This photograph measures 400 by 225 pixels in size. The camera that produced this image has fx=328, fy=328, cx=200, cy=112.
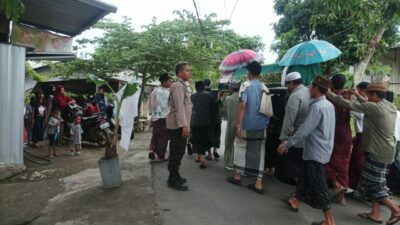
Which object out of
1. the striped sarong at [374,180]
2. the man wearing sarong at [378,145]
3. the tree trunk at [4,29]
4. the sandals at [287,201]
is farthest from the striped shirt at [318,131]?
the tree trunk at [4,29]

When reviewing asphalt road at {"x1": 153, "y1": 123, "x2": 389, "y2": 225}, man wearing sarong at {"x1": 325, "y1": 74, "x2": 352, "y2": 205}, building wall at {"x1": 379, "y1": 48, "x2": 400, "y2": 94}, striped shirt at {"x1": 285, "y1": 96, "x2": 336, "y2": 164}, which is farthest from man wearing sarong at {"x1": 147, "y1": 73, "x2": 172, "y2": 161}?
building wall at {"x1": 379, "y1": 48, "x2": 400, "y2": 94}

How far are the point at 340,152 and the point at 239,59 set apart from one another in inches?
105

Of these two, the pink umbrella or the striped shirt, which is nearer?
the striped shirt

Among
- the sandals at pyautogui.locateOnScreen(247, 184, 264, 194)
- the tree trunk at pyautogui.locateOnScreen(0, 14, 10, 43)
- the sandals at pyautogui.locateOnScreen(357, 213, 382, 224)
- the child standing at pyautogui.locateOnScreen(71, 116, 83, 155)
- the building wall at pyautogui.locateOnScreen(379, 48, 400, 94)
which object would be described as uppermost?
the building wall at pyautogui.locateOnScreen(379, 48, 400, 94)

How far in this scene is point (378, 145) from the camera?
4008 mm

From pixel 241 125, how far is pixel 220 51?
9232 mm

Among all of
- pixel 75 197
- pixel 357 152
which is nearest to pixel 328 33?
pixel 357 152

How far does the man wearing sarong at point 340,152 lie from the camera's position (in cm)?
457

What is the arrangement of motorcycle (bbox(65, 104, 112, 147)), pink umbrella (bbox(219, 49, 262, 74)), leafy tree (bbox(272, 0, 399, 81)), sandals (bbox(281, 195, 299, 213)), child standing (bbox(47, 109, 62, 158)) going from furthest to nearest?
leafy tree (bbox(272, 0, 399, 81)) → motorcycle (bbox(65, 104, 112, 147)) → child standing (bbox(47, 109, 62, 158)) → pink umbrella (bbox(219, 49, 262, 74)) → sandals (bbox(281, 195, 299, 213))

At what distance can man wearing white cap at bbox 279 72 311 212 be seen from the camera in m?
4.36

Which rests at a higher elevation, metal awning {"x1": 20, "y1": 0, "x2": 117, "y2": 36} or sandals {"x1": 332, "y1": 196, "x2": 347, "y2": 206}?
metal awning {"x1": 20, "y1": 0, "x2": 117, "y2": 36}

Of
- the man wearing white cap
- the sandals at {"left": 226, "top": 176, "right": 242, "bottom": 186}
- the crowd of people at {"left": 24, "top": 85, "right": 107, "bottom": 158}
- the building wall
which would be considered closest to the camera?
the man wearing white cap

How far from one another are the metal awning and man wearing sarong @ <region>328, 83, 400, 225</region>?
4524 mm

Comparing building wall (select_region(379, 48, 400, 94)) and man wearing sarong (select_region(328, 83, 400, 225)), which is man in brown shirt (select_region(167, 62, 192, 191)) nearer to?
man wearing sarong (select_region(328, 83, 400, 225))
